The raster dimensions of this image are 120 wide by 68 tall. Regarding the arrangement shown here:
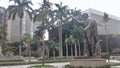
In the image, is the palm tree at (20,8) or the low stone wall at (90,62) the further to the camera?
the palm tree at (20,8)

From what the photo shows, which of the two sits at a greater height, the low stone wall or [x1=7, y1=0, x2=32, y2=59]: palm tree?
[x1=7, y1=0, x2=32, y2=59]: palm tree

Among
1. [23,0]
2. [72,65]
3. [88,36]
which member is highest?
[23,0]

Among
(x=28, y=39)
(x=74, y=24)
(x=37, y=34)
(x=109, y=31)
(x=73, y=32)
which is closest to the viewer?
(x=28, y=39)

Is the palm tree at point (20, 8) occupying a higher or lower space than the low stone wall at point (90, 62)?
higher

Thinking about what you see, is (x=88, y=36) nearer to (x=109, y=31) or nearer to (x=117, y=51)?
(x=117, y=51)

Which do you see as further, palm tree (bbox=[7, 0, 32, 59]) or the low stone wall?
palm tree (bbox=[7, 0, 32, 59])

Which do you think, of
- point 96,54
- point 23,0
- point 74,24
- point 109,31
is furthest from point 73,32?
point 96,54

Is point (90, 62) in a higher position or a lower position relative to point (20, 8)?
lower

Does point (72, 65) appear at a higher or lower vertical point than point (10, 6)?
lower

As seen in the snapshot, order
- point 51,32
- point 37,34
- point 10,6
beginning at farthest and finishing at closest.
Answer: point 51,32 < point 37,34 < point 10,6

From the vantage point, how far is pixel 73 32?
2495 inches

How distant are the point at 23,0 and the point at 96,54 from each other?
30829 millimetres

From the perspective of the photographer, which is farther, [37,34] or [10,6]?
[37,34]

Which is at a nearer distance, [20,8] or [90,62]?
[90,62]
